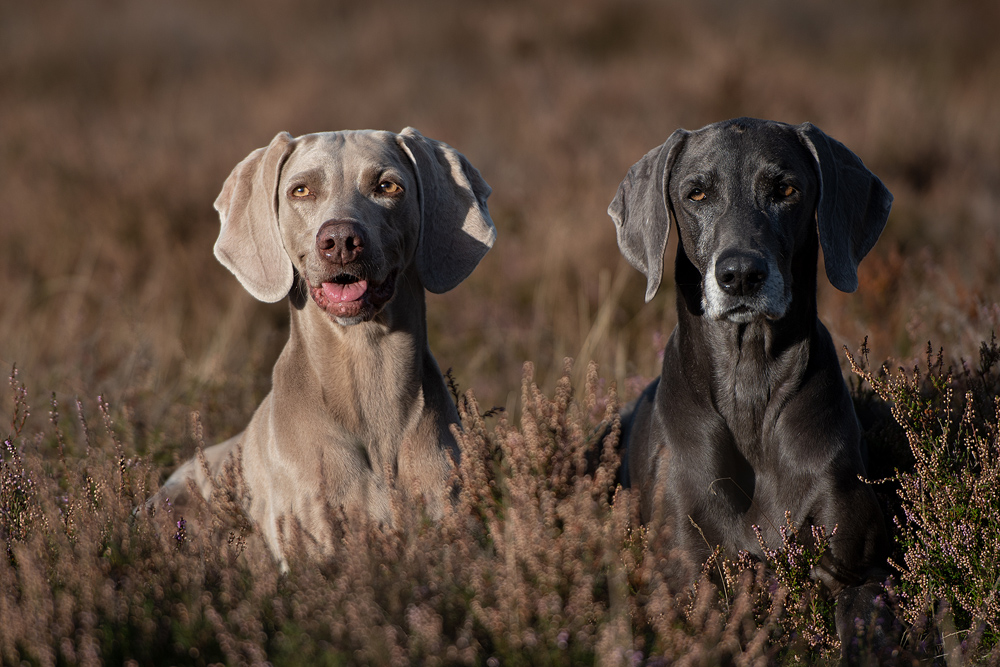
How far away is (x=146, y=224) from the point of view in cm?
813

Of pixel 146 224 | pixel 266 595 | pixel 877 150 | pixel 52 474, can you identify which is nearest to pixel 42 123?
pixel 146 224

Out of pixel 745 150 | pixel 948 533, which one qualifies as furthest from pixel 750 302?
pixel 948 533

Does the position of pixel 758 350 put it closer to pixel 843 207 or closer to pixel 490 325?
pixel 843 207

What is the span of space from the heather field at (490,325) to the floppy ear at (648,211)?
0.48 meters

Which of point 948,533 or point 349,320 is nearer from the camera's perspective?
point 948,533

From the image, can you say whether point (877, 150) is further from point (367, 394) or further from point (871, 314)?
point (367, 394)

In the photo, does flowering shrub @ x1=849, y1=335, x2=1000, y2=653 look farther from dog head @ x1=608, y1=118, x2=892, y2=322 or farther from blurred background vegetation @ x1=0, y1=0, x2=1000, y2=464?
blurred background vegetation @ x1=0, y1=0, x2=1000, y2=464

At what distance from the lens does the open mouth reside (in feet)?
9.80

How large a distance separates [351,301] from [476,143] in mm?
7006

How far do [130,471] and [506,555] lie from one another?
66.6 inches

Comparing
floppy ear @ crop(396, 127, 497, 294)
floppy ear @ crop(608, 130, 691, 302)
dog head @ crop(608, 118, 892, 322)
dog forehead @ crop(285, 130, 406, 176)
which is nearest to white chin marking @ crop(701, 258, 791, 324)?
dog head @ crop(608, 118, 892, 322)

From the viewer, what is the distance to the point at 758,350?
3.01 m

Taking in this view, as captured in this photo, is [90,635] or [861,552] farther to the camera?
[861,552]

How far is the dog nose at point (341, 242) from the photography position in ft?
9.30
